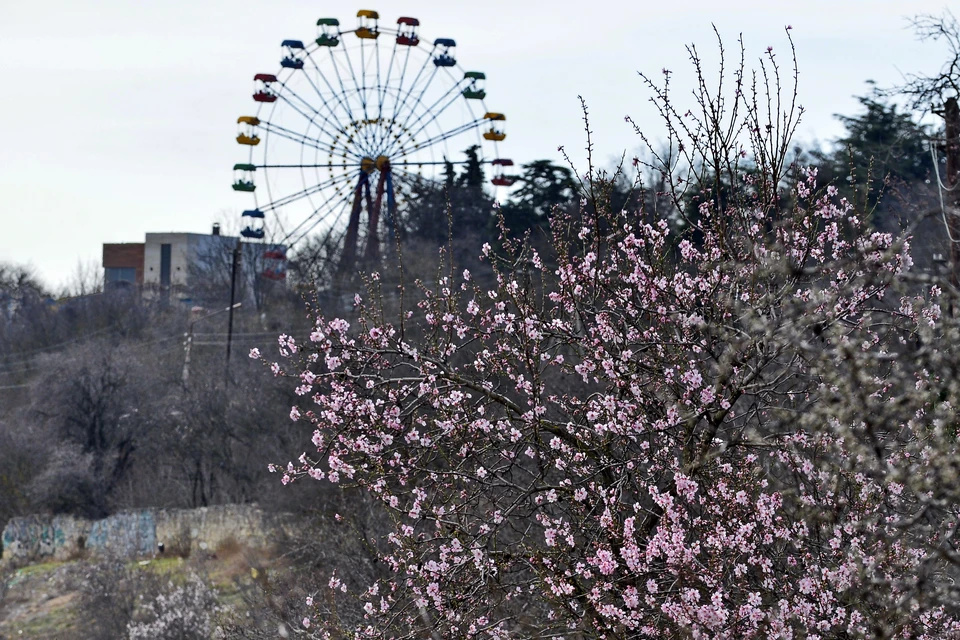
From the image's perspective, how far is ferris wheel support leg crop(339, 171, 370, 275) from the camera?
3806 cm

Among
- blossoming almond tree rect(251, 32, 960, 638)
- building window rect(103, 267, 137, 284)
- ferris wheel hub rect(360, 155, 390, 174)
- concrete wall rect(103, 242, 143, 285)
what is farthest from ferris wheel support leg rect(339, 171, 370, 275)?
building window rect(103, 267, 137, 284)

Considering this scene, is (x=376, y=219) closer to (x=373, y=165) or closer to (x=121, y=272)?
(x=373, y=165)

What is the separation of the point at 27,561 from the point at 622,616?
31230mm

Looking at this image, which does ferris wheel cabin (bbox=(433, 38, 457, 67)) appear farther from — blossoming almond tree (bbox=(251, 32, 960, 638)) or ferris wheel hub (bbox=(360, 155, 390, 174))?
blossoming almond tree (bbox=(251, 32, 960, 638))

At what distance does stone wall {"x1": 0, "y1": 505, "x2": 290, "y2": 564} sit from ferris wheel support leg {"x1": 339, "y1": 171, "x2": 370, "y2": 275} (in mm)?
9685

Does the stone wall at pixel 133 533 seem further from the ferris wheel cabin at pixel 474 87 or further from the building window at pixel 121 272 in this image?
the building window at pixel 121 272

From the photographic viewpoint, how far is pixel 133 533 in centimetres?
3312

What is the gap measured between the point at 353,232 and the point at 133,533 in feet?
38.5

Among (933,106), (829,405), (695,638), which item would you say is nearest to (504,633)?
(695,638)

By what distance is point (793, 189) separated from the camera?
7422mm

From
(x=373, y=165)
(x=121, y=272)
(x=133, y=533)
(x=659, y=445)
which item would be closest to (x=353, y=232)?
(x=373, y=165)

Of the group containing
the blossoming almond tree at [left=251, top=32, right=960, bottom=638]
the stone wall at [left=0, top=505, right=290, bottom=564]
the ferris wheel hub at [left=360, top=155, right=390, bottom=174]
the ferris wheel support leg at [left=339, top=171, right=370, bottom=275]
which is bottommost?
the stone wall at [left=0, top=505, right=290, bottom=564]

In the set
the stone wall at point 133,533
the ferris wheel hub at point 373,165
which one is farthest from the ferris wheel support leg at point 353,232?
the stone wall at point 133,533

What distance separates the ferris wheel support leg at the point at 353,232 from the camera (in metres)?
38.1
